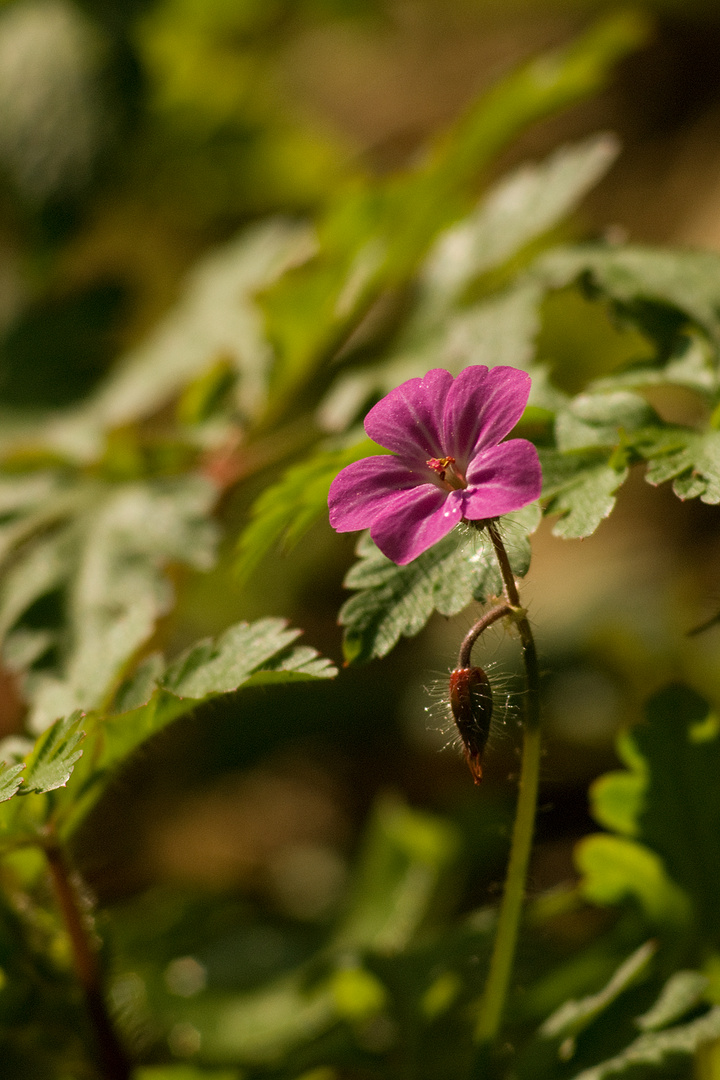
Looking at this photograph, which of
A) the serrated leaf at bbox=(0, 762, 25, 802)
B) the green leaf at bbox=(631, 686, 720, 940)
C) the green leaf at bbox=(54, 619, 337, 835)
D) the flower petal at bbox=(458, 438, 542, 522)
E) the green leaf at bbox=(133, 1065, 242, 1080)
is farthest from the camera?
the green leaf at bbox=(133, 1065, 242, 1080)

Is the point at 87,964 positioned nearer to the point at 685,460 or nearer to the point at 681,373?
the point at 685,460

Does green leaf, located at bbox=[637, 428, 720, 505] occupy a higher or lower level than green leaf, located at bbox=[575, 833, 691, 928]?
higher

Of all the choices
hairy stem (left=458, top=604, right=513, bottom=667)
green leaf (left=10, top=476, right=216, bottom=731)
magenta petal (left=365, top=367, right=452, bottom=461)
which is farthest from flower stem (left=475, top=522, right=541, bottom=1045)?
green leaf (left=10, top=476, right=216, bottom=731)

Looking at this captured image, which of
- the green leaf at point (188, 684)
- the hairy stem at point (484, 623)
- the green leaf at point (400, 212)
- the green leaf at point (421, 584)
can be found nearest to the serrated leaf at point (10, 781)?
the green leaf at point (188, 684)

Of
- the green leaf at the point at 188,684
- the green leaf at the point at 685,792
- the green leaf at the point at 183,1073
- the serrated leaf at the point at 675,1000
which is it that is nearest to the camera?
the green leaf at the point at 188,684

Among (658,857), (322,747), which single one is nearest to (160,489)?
(658,857)

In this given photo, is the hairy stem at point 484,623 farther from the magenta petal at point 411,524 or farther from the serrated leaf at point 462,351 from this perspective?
the serrated leaf at point 462,351

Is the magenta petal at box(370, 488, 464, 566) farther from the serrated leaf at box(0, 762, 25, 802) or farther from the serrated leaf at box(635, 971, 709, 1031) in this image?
the serrated leaf at box(635, 971, 709, 1031)
